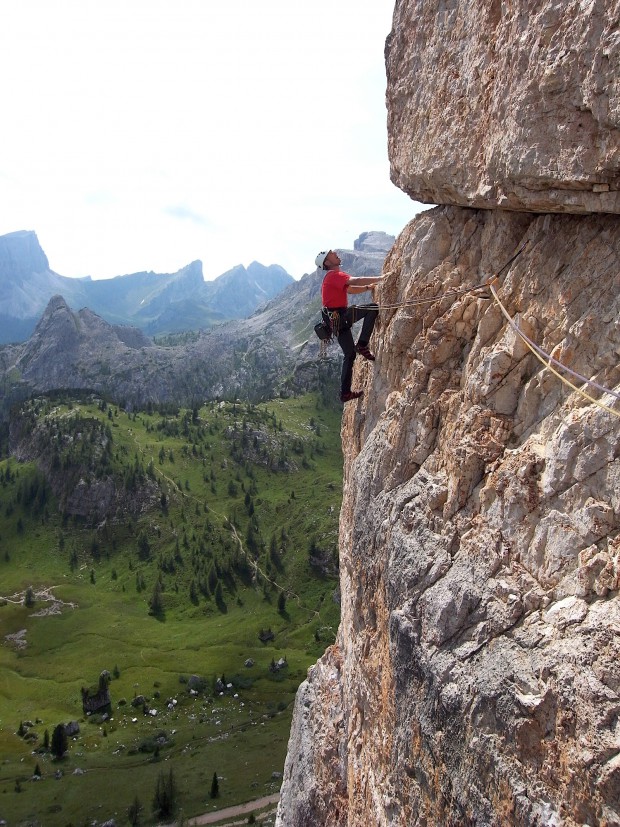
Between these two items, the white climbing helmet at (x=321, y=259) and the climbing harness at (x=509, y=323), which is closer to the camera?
the climbing harness at (x=509, y=323)

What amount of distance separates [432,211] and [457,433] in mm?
6957

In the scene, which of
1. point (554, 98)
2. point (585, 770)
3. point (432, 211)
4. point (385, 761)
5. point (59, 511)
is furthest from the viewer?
point (59, 511)

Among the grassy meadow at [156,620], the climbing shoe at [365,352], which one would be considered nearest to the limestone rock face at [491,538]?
the climbing shoe at [365,352]

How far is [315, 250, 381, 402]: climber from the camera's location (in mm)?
17578

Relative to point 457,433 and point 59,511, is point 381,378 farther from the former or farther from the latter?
point 59,511

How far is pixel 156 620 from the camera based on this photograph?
141 meters

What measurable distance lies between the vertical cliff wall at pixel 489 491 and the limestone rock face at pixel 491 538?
40mm

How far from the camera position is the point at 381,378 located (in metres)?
17.9

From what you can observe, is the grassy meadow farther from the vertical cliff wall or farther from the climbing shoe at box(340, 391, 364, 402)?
the vertical cliff wall

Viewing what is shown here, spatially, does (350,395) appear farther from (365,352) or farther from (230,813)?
(230,813)

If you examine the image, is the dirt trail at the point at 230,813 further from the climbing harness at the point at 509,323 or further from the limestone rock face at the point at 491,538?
the climbing harness at the point at 509,323

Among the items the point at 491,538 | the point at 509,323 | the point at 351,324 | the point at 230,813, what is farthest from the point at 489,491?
the point at 230,813

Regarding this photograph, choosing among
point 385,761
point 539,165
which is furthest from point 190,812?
point 539,165

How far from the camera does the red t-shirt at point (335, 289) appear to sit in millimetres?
17500
